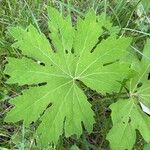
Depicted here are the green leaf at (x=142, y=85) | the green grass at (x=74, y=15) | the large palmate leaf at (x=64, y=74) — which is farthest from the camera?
the green grass at (x=74, y=15)

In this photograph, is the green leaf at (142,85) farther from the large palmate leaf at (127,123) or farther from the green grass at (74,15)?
the green grass at (74,15)

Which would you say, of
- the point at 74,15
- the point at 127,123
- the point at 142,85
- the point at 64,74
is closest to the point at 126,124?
the point at 127,123

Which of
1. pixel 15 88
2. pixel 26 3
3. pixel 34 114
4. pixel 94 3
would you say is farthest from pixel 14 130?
pixel 94 3

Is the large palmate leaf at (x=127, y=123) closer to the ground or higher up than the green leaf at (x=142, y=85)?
closer to the ground

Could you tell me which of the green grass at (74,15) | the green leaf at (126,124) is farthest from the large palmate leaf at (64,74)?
the green grass at (74,15)

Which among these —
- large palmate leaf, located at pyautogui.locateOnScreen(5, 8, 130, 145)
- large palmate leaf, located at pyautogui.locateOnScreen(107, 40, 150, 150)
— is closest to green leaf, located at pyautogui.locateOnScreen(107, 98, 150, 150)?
large palmate leaf, located at pyautogui.locateOnScreen(107, 40, 150, 150)

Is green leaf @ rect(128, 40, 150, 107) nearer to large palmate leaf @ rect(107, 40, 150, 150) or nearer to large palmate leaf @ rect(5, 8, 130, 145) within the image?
large palmate leaf @ rect(107, 40, 150, 150)

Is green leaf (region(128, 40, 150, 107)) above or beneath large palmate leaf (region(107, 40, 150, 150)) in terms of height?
above
